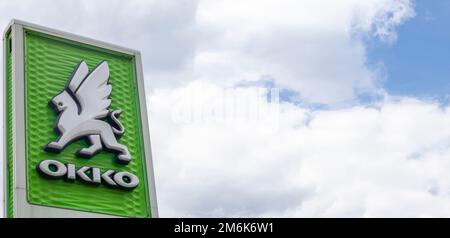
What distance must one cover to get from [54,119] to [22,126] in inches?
30.0

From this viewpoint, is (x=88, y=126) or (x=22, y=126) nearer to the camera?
(x=22, y=126)

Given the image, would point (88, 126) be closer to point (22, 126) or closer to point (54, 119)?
point (54, 119)

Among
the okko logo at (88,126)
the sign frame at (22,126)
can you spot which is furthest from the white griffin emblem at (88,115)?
the sign frame at (22,126)

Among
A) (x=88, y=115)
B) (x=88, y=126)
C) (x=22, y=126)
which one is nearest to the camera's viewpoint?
(x=22, y=126)

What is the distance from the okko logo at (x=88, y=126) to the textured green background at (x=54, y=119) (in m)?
0.14

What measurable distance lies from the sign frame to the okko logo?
480 mm

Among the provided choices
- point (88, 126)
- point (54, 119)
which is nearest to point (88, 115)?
point (88, 126)

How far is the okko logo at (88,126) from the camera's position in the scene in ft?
51.5

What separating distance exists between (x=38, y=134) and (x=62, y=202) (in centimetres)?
155

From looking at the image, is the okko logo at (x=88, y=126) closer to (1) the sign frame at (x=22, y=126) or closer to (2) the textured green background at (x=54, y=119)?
(2) the textured green background at (x=54, y=119)

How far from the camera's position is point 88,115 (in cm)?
1652

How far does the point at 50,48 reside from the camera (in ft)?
56.1
